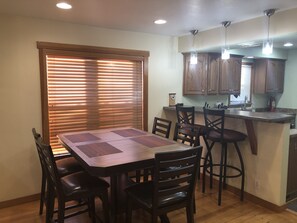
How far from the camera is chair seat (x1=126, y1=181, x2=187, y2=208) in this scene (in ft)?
6.46

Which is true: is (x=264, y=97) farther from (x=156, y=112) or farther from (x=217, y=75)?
(x=156, y=112)

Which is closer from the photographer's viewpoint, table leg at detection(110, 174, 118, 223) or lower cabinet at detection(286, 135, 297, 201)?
table leg at detection(110, 174, 118, 223)

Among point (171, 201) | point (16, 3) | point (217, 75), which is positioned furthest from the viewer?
point (217, 75)

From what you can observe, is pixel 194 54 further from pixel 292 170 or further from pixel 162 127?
pixel 292 170

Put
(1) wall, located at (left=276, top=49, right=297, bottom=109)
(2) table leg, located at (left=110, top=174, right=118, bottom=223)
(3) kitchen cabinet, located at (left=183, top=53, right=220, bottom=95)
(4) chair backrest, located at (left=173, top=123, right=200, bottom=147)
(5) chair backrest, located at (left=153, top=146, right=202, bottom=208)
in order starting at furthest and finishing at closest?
(1) wall, located at (left=276, top=49, right=297, bottom=109) < (3) kitchen cabinet, located at (left=183, top=53, right=220, bottom=95) < (4) chair backrest, located at (left=173, top=123, right=200, bottom=147) < (2) table leg, located at (left=110, top=174, right=118, bottom=223) < (5) chair backrest, located at (left=153, top=146, right=202, bottom=208)

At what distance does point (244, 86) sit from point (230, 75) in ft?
3.33

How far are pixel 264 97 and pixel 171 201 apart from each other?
4.91 meters

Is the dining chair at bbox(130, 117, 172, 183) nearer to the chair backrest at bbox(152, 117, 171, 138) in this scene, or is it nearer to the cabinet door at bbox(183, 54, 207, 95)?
the chair backrest at bbox(152, 117, 171, 138)

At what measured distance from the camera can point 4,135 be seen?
3.04 m

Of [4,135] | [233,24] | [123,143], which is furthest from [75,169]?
[233,24]

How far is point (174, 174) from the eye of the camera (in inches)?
75.4

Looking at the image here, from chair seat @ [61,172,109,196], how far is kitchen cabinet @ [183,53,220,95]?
2752 millimetres

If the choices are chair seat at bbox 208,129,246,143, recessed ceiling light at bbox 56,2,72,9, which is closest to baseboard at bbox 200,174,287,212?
chair seat at bbox 208,129,246,143

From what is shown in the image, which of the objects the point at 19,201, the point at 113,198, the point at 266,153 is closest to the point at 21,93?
the point at 19,201
